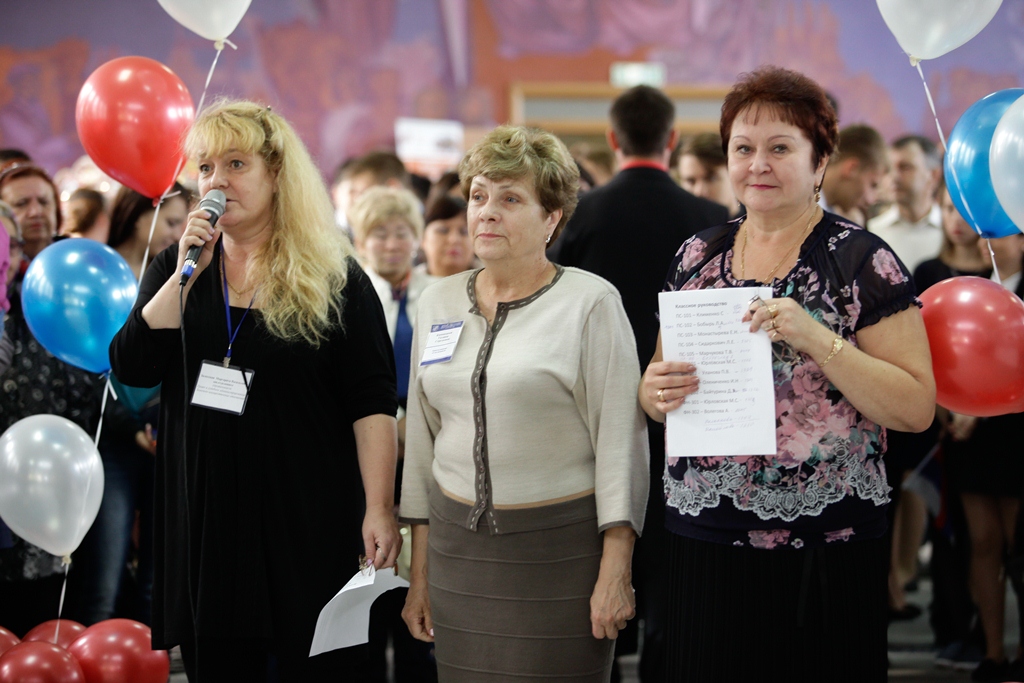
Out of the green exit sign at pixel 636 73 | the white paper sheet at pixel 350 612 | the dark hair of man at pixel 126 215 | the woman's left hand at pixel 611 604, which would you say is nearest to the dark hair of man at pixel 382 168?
the dark hair of man at pixel 126 215

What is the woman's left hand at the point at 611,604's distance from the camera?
1.88 meters

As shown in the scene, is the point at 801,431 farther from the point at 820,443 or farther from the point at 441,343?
the point at 441,343

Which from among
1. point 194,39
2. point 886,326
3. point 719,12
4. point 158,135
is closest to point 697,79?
point 719,12

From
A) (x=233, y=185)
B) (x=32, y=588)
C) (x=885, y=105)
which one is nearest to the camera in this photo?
(x=233, y=185)

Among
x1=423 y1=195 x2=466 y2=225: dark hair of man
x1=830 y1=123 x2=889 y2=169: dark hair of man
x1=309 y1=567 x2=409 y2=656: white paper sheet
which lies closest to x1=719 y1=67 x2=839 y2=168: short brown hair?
x1=309 y1=567 x2=409 y2=656: white paper sheet

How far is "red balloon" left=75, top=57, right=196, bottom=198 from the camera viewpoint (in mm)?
2654

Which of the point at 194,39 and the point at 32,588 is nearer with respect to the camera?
the point at 32,588

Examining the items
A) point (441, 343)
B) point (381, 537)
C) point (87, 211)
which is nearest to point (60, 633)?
point (381, 537)

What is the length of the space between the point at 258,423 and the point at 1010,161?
175cm

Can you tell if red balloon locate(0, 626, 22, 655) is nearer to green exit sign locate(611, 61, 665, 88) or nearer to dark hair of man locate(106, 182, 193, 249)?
dark hair of man locate(106, 182, 193, 249)

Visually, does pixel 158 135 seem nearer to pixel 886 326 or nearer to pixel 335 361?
pixel 335 361

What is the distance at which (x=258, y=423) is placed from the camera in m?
2.12

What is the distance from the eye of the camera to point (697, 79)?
28.2 feet

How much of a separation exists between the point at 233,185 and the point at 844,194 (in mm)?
2889
